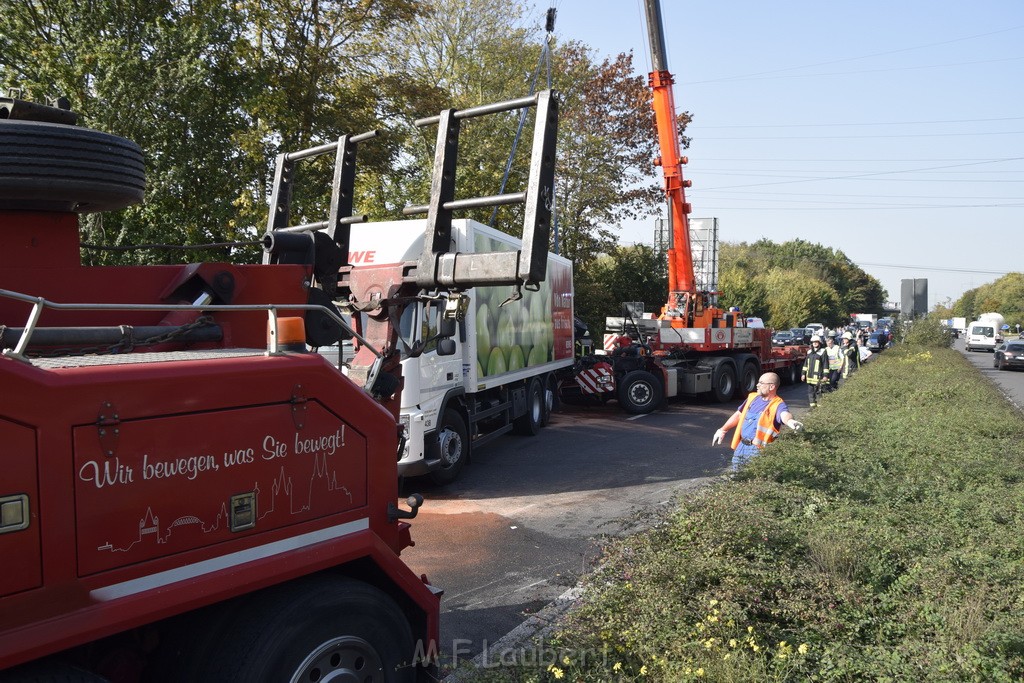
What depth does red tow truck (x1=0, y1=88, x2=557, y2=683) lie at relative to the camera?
95.5 inches

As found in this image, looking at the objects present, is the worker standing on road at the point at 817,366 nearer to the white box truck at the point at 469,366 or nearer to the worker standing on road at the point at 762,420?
the white box truck at the point at 469,366

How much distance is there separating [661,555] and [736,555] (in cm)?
45

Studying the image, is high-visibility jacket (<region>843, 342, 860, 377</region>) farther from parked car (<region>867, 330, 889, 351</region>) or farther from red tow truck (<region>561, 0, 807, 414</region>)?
parked car (<region>867, 330, 889, 351</region>)

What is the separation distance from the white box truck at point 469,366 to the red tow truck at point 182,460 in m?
2.94

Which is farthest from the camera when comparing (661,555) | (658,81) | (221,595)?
(658,81)

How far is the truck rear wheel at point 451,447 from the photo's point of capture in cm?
984

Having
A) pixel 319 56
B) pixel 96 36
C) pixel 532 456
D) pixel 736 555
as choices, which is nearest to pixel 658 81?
pixel 319 56

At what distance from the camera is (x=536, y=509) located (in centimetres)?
895

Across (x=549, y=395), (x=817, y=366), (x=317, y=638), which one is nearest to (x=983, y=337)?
(x=817, y=366)

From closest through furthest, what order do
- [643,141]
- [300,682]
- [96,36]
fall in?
[300,682], [96,36], [643,141]

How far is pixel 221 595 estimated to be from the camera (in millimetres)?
2871

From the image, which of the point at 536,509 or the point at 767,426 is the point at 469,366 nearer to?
the point at 536,509

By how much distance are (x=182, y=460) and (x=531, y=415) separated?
Result: 11378mm

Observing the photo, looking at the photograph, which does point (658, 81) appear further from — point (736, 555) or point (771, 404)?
point (736, 555)
